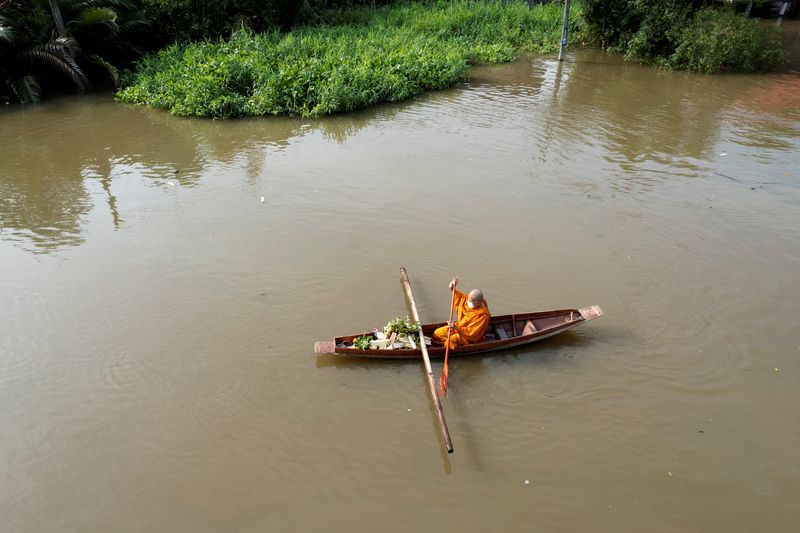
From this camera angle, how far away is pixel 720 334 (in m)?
6.24

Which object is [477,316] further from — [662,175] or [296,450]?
[662,175]

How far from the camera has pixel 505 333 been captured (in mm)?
6211

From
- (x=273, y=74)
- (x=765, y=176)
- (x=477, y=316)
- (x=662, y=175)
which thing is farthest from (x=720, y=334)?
(x=273, y=74)

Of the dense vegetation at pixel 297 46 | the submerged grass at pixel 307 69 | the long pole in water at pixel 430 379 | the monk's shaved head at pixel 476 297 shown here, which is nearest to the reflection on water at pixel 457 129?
the submerged grass at pixel 307 69

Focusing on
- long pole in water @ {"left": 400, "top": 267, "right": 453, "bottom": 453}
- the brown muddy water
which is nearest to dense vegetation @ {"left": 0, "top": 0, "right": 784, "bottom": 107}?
the brown muddy water

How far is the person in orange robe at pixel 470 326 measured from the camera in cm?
589

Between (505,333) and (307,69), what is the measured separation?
932 centimetres

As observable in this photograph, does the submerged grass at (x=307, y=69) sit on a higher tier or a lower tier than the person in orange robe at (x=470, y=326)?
higher

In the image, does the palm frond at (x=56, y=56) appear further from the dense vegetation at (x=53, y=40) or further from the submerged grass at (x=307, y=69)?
the submerged grass at (x=307, y=69)

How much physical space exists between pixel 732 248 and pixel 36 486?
8510mm

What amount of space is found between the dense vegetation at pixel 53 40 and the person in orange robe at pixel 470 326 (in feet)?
39.9

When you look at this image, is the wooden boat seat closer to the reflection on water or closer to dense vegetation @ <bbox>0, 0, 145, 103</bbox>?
the reflection on water

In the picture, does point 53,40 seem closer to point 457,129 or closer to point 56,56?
point 56,56

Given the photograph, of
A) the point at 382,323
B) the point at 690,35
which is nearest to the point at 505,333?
the point at 382,323
